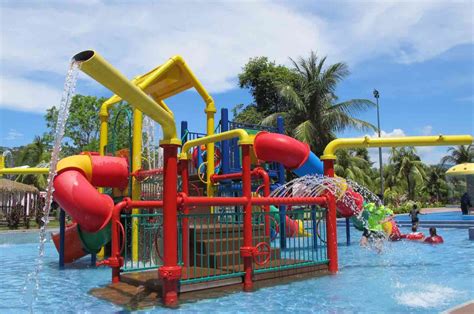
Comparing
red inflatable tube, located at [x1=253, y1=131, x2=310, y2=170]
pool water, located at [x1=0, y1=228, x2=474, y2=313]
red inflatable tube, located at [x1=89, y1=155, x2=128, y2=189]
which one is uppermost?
red inflatable tube, located at [x1=253, y1=131, x2=310, y2=170]

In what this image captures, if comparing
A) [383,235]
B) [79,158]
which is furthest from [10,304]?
[383,235]

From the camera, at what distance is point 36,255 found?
526 inches

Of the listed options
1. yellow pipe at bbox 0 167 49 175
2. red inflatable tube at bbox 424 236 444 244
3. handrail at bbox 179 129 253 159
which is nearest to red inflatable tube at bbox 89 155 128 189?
handrail at bbox 179 129 253 159

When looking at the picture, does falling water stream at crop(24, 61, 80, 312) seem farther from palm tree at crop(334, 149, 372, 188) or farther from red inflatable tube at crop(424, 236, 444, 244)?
palm tree at crop(334, 149, 372, 188)

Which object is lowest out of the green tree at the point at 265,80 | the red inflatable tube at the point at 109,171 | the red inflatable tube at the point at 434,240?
the red inflatable tube at the point at 434,240

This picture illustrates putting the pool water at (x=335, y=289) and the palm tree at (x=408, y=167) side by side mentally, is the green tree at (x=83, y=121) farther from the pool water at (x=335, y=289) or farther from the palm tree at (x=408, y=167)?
the palm tree at (x=408, y=167)

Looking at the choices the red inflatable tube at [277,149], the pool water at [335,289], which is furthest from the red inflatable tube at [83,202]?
the red inflatable tube at [277,149]

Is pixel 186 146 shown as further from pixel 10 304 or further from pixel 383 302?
pixel 383 302

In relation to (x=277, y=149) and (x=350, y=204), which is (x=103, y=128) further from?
(x=350, y=204)

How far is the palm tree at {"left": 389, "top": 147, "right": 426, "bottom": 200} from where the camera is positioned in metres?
40.2

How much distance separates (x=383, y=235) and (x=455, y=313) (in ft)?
27.7

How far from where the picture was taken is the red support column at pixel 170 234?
600cm

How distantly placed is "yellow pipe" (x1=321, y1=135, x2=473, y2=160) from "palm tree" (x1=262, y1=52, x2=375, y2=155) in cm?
1573

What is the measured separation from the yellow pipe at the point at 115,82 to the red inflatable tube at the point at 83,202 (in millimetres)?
2193
